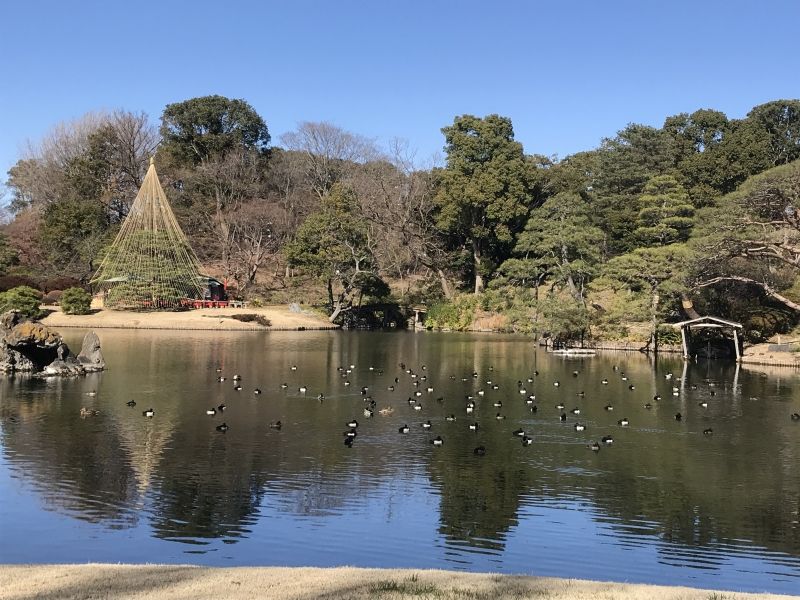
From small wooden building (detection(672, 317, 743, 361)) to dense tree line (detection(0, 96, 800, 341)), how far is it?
Answer: 200 cm

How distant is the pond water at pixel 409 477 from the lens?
15062mm

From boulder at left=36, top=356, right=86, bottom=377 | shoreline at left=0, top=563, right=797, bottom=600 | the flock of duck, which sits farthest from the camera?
boulder at left=36, top=356, right=86, bottom=377

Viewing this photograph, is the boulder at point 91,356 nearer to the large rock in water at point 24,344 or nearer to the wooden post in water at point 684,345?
the large rock in water at point 24,344

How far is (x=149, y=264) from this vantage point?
70.8 meters

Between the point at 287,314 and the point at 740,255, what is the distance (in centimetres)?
3867

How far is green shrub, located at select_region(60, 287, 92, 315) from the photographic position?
68000 mm

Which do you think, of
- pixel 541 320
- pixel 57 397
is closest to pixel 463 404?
pixel 57 397

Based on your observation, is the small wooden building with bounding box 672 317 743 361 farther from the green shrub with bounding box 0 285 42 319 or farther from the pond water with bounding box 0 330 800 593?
the green shrub with bounding box 0 285 42 319

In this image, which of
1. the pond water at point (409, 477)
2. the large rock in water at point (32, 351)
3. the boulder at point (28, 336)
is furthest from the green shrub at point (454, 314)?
the boulder at point (28, 336)

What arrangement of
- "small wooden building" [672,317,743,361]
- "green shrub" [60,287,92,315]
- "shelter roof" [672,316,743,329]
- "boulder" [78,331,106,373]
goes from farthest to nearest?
"green shrub" [60,287,92,315] < "small wooden building" [672,317,743,361] < "shelter roof" [672,316,743,329] < "boulder" [78,331,106,373]

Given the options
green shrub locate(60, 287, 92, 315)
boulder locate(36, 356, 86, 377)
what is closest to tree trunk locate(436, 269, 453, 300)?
green shrub locate(60, 287, 92, 315)

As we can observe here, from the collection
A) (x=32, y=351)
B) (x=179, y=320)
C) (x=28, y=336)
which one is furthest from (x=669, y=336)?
(x=28, y=336)

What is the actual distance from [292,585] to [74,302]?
205 ft

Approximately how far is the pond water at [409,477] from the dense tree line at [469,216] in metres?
14.6
